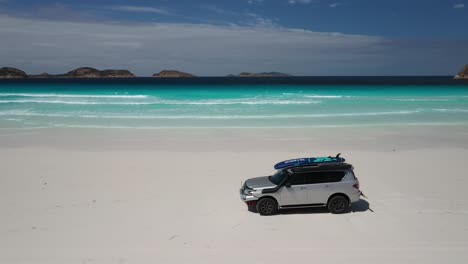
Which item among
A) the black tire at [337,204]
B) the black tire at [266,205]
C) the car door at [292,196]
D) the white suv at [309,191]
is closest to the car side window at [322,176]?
the white suv at [309,191]

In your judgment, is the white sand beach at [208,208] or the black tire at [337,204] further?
the black tire at [337,204]

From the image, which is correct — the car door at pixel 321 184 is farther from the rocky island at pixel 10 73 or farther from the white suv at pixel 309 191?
the rocky island at pixel 10 73

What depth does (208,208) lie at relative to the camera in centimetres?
1049

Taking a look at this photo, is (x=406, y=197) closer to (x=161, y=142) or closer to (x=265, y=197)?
(x=265, y=197)

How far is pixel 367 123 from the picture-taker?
26.9 metres

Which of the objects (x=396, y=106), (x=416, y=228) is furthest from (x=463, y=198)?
(x=396, y=106)

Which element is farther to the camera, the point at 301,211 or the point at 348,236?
the point at 301,211

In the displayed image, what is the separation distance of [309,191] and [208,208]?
2.71 metres

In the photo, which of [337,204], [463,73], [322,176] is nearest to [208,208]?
[322,176]

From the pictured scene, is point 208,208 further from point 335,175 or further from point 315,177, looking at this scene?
point 335,175

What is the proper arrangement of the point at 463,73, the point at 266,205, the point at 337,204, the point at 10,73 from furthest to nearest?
the point at 10,73 < the point at 463,73 < the point at 337,204 < the point at 266,205

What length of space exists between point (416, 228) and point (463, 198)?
10.4 feet

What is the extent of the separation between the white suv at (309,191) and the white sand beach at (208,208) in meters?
0.29

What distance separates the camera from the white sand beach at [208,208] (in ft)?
26.1
